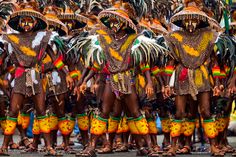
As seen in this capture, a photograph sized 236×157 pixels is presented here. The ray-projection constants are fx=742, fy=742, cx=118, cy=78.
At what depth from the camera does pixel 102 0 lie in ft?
50.9

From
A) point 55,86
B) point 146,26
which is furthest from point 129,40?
point 146,26

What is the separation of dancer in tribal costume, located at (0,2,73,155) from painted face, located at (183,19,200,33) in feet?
7.19

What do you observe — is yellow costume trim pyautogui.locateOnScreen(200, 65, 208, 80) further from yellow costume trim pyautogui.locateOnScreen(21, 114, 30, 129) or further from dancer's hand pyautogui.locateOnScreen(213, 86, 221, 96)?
yellow costume trim pyautogui.locateOnScreen(21, 114, 30, 129)

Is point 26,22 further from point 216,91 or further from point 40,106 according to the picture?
point 216,91

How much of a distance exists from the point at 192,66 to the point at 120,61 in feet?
3.97

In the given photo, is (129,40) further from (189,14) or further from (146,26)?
(146,26)

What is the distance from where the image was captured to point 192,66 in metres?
11.8

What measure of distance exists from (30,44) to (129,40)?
1.61m

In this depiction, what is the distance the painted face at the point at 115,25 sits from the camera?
11.6 m

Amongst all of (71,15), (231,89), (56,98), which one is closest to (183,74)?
(231,89)

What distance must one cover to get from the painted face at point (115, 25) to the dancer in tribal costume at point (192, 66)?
925 mm

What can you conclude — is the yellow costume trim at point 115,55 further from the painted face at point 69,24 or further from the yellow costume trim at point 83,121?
the painted face at point 69,24

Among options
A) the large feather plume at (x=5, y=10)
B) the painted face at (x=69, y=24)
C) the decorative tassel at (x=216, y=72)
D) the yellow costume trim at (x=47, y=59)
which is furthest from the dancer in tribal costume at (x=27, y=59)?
the painted face at (x=69, y=24)

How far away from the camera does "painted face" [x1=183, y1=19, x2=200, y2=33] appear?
39.0 ft
